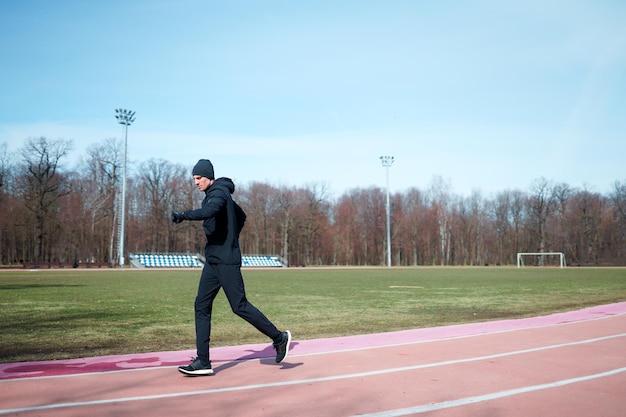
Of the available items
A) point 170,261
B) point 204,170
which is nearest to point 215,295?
point 204,170

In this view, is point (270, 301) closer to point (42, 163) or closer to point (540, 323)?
point (540, 323)

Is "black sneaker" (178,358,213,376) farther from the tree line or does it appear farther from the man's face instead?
the tree line

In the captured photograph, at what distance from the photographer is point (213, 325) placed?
1095 centimetres

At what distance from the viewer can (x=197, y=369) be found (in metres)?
5.91

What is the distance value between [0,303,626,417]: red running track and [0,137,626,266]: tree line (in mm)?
69825

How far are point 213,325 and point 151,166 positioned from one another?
77.7 m

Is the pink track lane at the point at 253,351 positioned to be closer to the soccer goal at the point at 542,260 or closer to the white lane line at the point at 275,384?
the white lane line at the point at 275,384

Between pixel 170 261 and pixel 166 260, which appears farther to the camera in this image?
pixel 170 261

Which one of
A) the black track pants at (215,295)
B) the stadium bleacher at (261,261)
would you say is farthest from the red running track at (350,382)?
the stadium bleacher at (261,261)

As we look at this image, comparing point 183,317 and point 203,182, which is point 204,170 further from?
point 183,317

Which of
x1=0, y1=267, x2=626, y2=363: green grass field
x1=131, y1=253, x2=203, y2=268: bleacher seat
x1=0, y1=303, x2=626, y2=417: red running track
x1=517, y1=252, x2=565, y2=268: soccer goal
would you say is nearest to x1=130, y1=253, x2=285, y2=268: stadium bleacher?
x1=131, y1=253, x2=203, y2=268: bleacher seat

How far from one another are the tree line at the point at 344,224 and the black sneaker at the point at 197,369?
70622mm

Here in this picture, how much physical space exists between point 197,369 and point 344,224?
95754 millimetres

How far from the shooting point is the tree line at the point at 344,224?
7456cm
